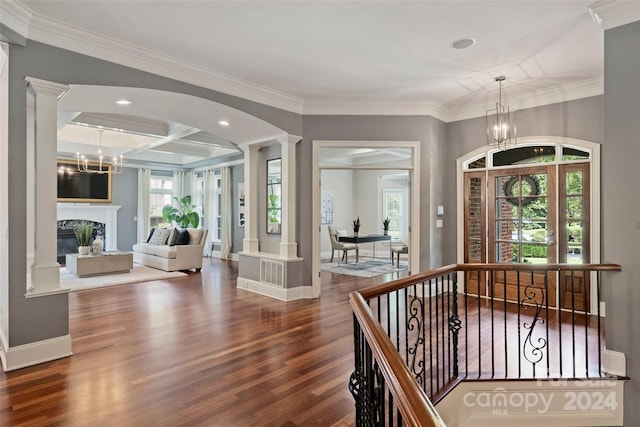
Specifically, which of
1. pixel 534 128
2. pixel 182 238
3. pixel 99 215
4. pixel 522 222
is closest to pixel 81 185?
pixel 99 215

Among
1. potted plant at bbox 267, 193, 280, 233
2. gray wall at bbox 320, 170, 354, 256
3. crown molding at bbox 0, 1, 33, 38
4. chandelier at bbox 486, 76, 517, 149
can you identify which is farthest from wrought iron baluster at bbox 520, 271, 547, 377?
gray wall at bbox 320, 170, 354, 256

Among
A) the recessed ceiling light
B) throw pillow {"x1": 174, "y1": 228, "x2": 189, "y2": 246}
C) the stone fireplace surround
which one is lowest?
throw pillow {"x1": 174, "y1": 228, "x2": 189, "y2": 246}

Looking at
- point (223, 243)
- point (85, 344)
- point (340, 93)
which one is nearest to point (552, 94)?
point (340, 93)

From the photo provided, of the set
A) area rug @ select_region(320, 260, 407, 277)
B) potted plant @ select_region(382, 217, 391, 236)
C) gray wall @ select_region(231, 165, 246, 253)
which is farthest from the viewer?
potted plant @ select_region(382, 217, 391, 236)

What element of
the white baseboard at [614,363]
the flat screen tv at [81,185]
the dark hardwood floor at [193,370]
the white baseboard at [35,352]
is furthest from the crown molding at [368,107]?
the flat screen tv at [81,185]

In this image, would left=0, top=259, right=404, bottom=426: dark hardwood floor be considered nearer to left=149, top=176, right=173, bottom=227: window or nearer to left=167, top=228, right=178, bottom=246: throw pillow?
left=167, top=228, right=178, bottom=246: throw pillow

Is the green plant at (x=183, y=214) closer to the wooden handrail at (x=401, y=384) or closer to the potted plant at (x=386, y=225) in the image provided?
the potted plant at (x=386, y=225)

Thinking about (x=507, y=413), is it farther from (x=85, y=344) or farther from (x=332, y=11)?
(x=85, y=344)

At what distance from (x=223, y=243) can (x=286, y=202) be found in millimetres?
5047

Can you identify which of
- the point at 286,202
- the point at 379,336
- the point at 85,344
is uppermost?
the point at 286,202

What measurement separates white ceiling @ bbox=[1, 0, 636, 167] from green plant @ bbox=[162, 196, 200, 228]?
6.24 metres

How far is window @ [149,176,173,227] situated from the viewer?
1087cm

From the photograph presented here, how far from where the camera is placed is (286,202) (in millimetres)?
5344

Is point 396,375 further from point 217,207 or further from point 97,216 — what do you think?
point 97,216
